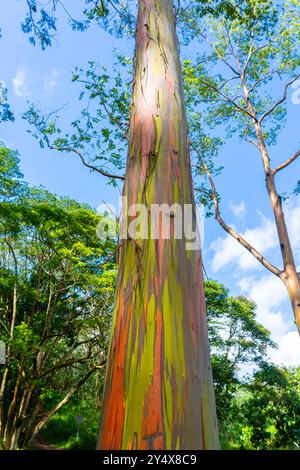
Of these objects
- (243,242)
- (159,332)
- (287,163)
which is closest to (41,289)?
(243,242)

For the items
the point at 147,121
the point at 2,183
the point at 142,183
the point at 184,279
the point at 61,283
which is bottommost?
the point at 184,279

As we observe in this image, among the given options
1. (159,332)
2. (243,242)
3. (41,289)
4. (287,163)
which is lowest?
(159,332)

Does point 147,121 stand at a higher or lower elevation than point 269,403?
lower

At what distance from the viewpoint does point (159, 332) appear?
0.89m

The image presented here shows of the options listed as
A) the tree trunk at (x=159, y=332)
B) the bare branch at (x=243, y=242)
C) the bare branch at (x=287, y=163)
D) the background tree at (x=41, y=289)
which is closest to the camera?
the tree trunk at (x=159, y=332)

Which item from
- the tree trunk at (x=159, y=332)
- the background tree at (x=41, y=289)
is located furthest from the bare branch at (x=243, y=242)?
the background tree at (x=41, y=289)

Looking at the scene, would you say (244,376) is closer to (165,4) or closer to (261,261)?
(261,261)

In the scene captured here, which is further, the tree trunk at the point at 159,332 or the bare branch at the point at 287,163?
the bare branch at the point at 287,163

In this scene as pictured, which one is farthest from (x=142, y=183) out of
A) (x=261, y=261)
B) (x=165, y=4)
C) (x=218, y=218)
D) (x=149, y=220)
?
(x=218, y=218)

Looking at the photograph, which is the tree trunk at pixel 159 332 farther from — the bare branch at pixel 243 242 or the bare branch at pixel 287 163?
the bare branch at pixel 287 163

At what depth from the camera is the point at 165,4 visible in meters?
2.04

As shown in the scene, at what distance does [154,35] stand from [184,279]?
Result: 1.60m

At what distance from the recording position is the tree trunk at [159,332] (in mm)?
772

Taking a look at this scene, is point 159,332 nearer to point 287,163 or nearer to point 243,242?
point 243,242
